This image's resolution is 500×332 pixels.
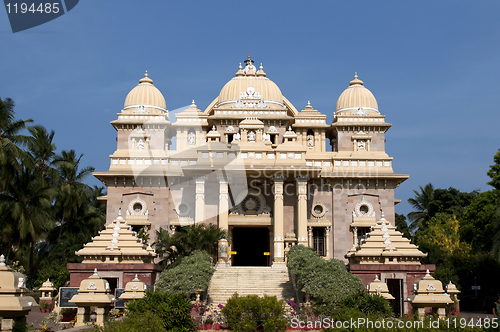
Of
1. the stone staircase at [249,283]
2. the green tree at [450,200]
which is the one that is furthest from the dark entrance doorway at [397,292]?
the green tree at [450,200]

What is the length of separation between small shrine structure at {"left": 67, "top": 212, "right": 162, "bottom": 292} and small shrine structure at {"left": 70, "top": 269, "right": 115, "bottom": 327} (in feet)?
23.3

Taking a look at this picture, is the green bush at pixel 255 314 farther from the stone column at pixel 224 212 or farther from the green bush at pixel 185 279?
the stone column at pixel 224 212

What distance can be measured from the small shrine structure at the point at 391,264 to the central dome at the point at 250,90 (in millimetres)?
16706

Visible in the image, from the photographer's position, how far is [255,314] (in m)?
18.0

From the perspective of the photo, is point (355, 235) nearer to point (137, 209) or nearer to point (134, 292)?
point (137, 209)

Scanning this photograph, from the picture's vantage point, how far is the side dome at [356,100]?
40.2m

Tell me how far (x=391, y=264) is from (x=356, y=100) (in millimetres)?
18286

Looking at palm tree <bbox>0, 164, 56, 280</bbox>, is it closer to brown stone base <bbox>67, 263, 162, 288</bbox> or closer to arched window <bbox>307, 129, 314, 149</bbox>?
brown stone base <bbox>67, 263, 162, 288</bbox>

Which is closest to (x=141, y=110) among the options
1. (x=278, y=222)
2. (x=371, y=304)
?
(x=278, y=222)

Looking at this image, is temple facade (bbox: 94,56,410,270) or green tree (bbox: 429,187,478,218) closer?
temple facade (bbox: 94,56,410,270)

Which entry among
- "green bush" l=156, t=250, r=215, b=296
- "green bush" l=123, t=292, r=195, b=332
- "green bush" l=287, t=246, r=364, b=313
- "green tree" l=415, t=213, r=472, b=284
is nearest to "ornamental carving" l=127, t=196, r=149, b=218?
"green bush" l=156, t=250, r=215, b=296

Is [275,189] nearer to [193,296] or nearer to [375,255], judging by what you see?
[375,255]

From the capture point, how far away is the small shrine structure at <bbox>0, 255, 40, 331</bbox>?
12.6 m

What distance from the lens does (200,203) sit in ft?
104
